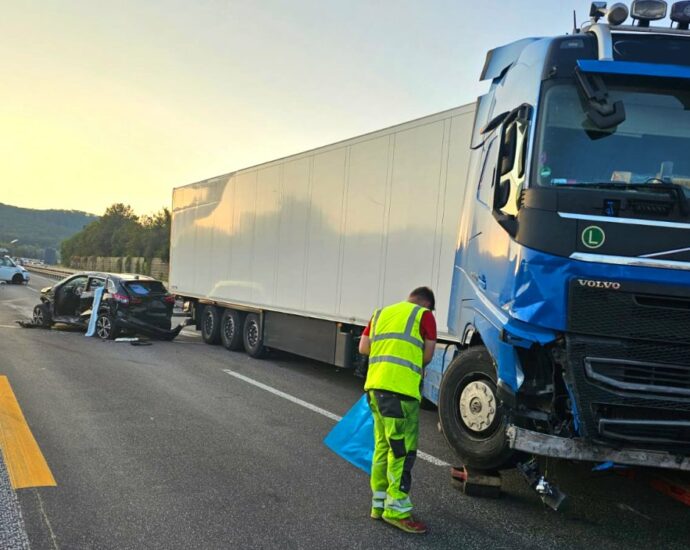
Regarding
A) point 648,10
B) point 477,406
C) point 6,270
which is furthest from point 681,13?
point 6,270

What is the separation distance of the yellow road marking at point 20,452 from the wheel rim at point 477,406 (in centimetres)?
310

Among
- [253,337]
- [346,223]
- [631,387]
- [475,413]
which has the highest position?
[346,223]

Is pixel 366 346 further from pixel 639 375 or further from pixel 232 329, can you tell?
pixel 232 329

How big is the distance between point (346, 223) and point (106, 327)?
7054mm

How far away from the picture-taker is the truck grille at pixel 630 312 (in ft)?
11.4

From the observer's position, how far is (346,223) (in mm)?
8703

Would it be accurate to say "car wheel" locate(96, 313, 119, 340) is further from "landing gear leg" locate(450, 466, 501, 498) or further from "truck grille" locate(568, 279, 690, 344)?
"truck grille" locate(568, 279, 690, 344)

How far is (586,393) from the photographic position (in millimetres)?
3498

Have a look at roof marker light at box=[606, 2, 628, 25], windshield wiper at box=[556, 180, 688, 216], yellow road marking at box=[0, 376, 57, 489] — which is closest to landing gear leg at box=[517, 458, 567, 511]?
windshield wiper at box=[556, 180, 688, 216]

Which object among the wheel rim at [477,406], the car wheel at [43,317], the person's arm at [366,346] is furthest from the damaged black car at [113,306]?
the wheel rim at [477,406]

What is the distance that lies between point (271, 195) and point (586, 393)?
8271 mm

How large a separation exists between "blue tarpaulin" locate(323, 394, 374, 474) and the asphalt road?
11.2 inches

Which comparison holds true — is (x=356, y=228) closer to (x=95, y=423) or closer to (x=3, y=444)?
(x=95, y=423)

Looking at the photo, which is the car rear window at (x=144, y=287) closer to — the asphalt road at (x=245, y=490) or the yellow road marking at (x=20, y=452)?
the asphalt road at (x=245, y=490)
